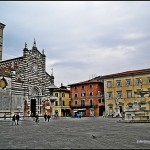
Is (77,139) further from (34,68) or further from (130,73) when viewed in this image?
(130,73)

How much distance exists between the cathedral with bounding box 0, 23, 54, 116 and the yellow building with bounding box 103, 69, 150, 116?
12.5m

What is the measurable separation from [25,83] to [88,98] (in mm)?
18813

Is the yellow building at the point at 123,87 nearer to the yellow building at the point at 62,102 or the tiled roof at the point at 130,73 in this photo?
the tiled roof at the point at 130,73

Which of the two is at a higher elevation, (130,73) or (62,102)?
(130,73)

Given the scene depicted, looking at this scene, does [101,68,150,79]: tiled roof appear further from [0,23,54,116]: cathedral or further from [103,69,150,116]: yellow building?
[0,23,54,116]: cathedral

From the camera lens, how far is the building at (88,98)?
5244 cm

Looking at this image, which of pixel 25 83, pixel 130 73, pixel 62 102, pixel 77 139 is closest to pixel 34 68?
pixel 25 83

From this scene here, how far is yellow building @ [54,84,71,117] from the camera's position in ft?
188

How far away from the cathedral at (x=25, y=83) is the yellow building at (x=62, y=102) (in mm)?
14510

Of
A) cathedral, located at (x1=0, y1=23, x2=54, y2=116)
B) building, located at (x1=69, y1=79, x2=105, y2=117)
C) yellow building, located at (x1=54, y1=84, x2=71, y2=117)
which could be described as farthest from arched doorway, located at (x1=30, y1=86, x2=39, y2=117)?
yellow building, located at (x1=54, y1=84, x2=71, y2=117)

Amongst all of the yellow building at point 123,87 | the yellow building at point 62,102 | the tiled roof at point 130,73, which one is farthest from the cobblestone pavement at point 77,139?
the yellow building at point 62,102

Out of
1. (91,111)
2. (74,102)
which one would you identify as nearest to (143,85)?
(91,111)

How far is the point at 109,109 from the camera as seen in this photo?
49375 mm

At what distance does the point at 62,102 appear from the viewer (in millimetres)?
58500
